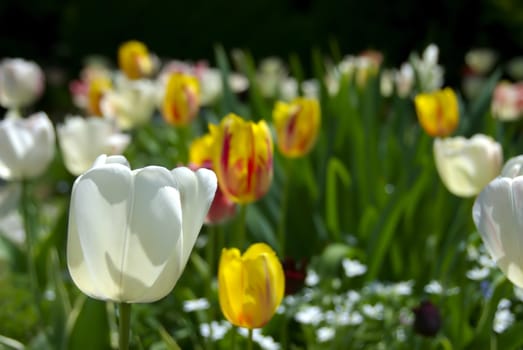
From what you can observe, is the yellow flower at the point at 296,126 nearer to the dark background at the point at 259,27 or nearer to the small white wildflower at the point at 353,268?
the small white wildflower at the point at 353,268

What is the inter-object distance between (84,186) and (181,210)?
0.14 metres

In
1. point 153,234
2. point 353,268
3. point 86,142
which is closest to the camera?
point 153,234

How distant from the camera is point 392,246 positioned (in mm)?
2803

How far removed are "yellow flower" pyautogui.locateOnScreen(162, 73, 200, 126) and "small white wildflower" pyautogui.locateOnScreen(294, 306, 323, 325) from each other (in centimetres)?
79

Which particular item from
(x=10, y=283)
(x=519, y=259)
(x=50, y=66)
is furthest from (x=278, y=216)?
(x=50, y=66)

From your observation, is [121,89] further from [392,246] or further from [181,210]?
[181,210]

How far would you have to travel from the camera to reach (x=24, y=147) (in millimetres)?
2080

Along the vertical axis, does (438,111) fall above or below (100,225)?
below

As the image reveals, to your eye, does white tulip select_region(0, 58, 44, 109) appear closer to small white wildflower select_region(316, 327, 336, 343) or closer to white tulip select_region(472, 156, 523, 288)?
small white wildflower select_region(316, 327, 336, 343)

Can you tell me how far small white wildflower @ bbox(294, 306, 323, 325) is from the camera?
7.16ft

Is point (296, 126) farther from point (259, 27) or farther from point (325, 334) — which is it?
point (259, 27)

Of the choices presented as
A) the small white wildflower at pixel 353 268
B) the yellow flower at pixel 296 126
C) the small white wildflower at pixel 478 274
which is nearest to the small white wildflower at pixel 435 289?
the small white wildflower at pixel 478 274

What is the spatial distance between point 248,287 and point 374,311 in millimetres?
1044

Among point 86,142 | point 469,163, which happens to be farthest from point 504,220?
point 86,142
